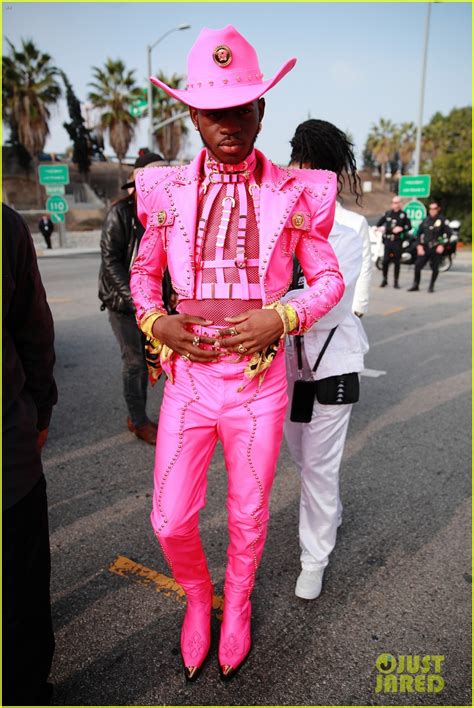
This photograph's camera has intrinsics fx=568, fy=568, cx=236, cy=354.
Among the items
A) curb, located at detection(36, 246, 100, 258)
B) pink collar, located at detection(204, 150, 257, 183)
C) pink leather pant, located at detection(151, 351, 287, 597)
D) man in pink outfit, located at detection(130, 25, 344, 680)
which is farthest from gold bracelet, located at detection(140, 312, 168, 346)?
curb, located at detection(36, 246, 100, 258)

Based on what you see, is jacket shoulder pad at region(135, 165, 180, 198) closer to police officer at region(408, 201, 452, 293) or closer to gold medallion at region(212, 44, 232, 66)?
gold medallion at region(212, 44, 232, 66)

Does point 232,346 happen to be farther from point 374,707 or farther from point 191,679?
point 374,707

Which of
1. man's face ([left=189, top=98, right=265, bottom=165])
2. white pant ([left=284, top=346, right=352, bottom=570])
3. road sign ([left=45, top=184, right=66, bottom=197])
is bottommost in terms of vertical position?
white pant ([left=284, top=346, right=352, bottom=570])

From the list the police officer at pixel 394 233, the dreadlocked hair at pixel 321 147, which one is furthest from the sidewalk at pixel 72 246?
the dreadlocked hair at pixel 321 147

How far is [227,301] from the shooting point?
2.03m

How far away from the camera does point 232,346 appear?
1936 millimetres

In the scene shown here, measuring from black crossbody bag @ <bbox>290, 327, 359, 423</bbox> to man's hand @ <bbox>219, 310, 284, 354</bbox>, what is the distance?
0.62 m

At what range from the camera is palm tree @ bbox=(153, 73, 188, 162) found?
1455 inches

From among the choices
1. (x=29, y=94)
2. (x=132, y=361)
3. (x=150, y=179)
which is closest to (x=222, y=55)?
(x=150, y=179)

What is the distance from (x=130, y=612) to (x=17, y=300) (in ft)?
5.20

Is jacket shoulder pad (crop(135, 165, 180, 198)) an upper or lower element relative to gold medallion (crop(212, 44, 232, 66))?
lower

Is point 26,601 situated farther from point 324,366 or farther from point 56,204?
point 56,204

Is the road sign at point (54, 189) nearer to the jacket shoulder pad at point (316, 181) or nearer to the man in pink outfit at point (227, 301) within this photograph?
the man in pink outfit at point (227, 301)

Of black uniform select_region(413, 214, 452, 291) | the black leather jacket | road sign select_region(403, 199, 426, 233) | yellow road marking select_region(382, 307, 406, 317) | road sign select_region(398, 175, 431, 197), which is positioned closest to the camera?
the black leather jacket
